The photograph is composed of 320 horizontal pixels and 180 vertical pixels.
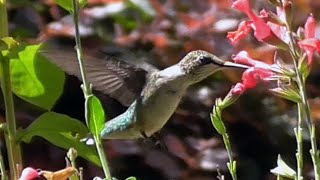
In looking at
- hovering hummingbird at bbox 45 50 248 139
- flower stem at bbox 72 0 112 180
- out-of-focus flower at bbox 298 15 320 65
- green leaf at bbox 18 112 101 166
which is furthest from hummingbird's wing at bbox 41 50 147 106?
out-of-focus flower at bbox 298 15 320 65

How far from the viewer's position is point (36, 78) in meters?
1.83

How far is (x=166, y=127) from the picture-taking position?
10.6ft

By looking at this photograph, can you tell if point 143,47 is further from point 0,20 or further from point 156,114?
point 0,20

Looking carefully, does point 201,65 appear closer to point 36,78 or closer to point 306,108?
point 36,78

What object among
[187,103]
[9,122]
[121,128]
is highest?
[9,122]

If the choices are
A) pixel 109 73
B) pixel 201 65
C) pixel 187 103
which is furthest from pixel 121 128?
pixel 187 103

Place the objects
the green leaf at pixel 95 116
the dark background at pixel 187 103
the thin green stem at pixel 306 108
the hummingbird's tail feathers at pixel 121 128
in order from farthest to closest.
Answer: the dark background at pixel 187 103 < the hummingbird's tail feathers at pixel 121 128 < the green leaf at pixel 95 116 < the thin green stem at pixel 306 108

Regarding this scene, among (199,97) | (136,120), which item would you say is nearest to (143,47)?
(199,97)

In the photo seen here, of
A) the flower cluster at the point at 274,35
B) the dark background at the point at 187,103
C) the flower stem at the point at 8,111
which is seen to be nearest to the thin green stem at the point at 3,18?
the flower stem at the point at 8,111

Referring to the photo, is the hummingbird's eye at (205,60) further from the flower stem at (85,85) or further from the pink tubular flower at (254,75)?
the flower stem at (85,85)

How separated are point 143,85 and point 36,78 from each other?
39 cm

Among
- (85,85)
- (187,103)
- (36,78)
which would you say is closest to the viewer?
(85,85)

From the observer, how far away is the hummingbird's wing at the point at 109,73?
1.85 metres

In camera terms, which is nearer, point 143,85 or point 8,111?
point 8,111
